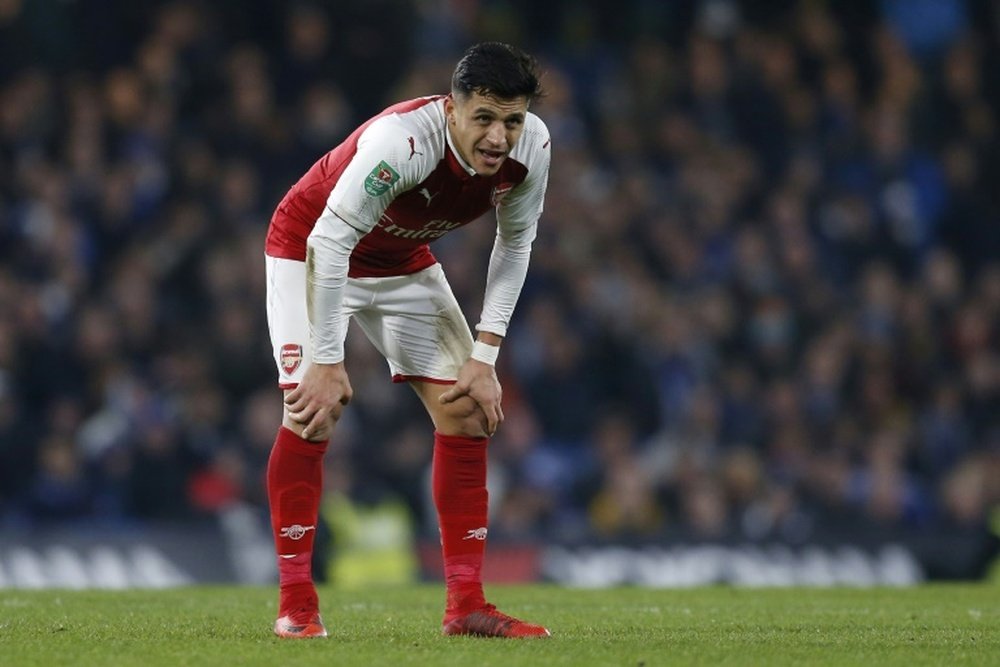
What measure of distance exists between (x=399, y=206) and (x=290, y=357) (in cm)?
65

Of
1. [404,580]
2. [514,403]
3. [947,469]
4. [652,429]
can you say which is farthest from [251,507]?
[947,469]

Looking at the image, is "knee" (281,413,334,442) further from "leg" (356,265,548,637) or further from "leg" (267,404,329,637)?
"leg" (356,265,548,637)

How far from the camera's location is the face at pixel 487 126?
5828 mm

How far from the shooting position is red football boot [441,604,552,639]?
20.0ft

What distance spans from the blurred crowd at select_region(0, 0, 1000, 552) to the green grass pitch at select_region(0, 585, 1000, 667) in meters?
3.40

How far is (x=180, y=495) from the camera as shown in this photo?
1220cm

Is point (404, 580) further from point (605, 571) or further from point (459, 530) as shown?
point (459, 530)

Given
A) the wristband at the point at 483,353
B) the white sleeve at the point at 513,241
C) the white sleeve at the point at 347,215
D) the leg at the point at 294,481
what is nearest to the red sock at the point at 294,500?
the leg at the point at 294,481

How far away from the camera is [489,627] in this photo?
6125mm

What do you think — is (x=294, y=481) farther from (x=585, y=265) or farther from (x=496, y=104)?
(x=585, y=265)

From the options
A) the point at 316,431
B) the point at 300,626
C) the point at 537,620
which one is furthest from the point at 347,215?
the point at 537,620

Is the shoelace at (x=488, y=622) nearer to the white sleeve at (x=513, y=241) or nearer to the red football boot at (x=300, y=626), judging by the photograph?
the red football boot at (x=300, y=626)

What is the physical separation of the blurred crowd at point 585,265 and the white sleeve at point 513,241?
5.97m

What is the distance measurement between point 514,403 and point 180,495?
117 inches
